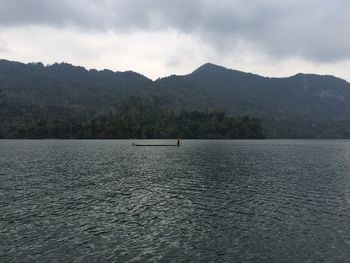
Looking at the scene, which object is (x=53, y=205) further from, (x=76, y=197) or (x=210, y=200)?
(x=210, y=200)

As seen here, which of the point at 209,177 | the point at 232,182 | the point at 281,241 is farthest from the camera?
the point at 209,177

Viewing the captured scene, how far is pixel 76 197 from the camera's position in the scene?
49344 millimetres

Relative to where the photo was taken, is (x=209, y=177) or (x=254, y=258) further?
(x=209, y=177)

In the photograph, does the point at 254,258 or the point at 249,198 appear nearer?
the point at 254,258

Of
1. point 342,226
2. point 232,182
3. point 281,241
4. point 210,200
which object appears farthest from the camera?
point 232,182

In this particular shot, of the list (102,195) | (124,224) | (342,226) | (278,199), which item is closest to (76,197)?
(102,195)

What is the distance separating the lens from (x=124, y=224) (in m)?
35.4

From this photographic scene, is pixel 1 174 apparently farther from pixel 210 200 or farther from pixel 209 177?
pixel 210 200

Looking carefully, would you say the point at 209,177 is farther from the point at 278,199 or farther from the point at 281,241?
the point at 281,241

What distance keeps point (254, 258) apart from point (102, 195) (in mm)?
29928

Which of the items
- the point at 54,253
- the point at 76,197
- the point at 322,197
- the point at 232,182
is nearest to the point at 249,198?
the point at 322,197

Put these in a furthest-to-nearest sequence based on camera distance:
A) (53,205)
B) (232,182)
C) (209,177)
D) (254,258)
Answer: (209,177)
(232,182)
(53,205)
(254,258)

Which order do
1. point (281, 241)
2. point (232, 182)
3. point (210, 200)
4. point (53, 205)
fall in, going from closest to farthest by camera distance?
point (281, 241) → point (53, 205) → point (210, 200) → point (232, 182)

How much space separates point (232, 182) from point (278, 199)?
55.3ft
